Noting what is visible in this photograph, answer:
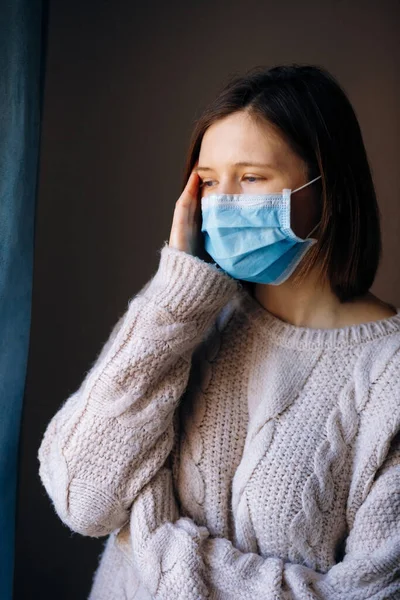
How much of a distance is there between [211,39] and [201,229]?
94cm

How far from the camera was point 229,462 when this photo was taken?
4.25 feet

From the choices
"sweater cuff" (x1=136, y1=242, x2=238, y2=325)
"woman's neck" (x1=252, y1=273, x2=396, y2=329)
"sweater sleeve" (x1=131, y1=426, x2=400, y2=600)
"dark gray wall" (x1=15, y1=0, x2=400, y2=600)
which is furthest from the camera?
"dark gray wall" (x1=15, y1=0, x2=400, y2=600)

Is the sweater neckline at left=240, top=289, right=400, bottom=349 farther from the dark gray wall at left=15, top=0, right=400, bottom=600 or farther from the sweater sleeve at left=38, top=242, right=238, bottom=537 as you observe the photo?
the dark gray wall at left=15, top=0, right=400, bottom=600

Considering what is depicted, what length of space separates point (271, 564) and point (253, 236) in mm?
590

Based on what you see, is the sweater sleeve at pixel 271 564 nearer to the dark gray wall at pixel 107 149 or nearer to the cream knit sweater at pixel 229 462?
the cream knit sweater at pixel 229 462

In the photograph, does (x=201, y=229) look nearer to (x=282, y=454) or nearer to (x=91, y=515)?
(x=282, y=454)

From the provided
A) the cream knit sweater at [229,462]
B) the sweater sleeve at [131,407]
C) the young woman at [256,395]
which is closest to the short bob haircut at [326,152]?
the young woman at [256,395]

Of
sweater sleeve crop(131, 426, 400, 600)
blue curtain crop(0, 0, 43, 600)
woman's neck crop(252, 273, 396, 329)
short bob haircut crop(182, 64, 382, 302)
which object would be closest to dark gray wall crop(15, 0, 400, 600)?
blue curtain crop(0, 0, 43, 600)

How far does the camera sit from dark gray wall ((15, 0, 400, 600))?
6.43 ft

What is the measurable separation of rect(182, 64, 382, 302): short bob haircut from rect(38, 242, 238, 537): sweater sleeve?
9.9 inches

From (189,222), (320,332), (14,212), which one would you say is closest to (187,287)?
(189,222)

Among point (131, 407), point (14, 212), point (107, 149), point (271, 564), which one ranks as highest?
point (107, 149)

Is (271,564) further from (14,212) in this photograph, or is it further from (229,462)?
(14,212)

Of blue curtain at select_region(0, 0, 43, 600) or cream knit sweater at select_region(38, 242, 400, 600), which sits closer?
cream knit sweater at select_region(38, 242, 400, 600)
